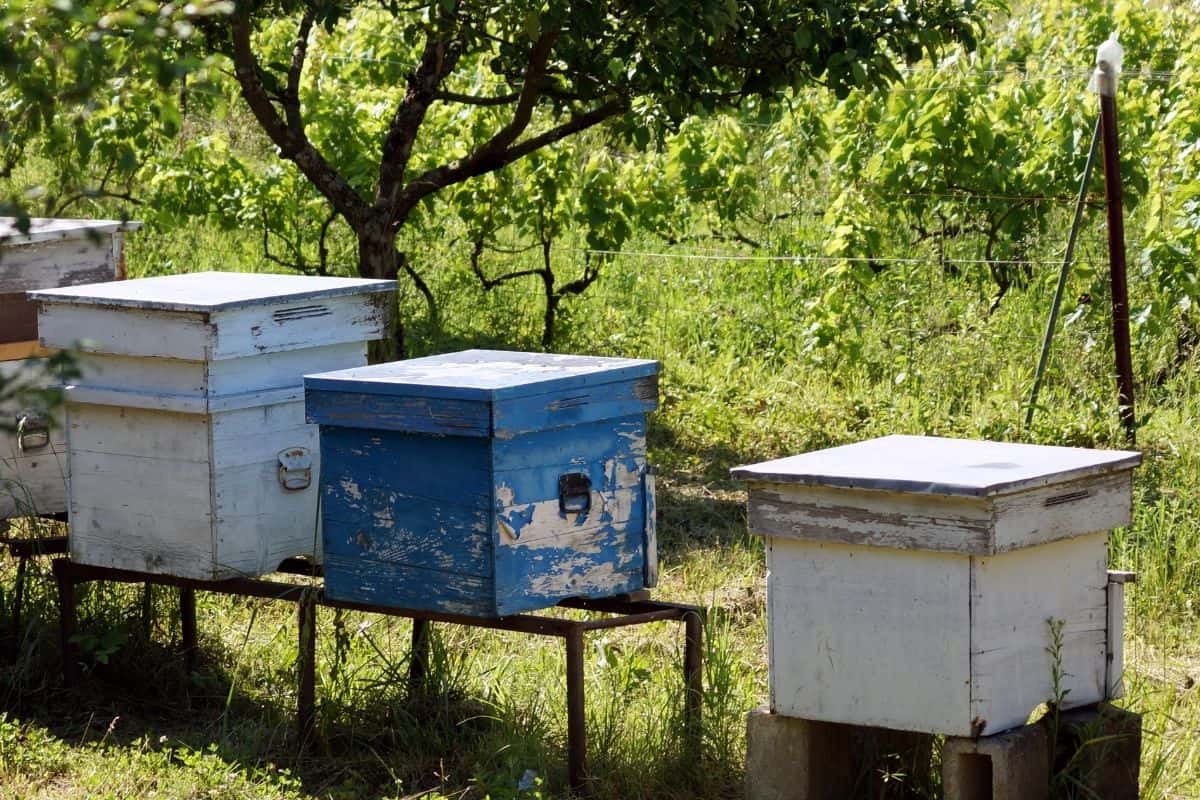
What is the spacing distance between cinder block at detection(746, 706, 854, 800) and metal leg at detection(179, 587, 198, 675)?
1.81m

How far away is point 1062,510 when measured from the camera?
293cm

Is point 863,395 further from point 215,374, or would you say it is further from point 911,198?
point 215,374

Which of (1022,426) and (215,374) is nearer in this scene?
(215,374)

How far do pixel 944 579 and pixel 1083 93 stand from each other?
5068 millimetres

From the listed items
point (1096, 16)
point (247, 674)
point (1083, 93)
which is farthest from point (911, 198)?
point (247, 674)

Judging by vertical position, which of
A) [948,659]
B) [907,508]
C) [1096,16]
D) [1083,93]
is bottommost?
[948,659]

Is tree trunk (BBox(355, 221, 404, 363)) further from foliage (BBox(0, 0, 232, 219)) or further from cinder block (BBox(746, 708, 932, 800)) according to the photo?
foliage (BBox(0, 0, 232, 219))

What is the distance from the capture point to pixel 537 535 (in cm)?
340

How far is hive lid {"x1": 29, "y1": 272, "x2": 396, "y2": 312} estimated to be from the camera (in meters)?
3.71

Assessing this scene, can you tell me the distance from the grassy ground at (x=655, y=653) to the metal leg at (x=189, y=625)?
0.04 m

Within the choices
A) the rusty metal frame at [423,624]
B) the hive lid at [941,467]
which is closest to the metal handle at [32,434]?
the rusty metal frame at [423,624]

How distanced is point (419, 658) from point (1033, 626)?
164cm

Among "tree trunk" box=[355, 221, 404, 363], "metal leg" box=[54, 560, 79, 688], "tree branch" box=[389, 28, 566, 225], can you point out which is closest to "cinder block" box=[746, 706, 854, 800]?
"metal leg" box=[54, 560, 79, 688]

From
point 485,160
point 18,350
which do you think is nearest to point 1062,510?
point 18,350
